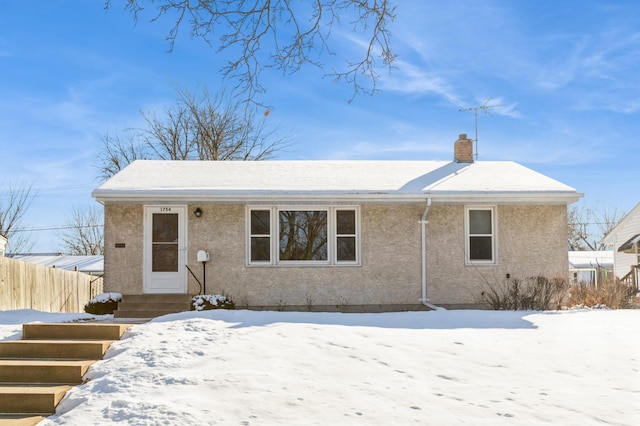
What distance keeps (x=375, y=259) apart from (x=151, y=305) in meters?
5.13

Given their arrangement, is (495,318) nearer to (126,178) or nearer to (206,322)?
(206,322)

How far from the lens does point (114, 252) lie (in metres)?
13.8

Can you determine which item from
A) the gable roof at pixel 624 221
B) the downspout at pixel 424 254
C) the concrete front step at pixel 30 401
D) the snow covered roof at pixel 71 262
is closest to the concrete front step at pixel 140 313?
the downspout at pixel 424 254

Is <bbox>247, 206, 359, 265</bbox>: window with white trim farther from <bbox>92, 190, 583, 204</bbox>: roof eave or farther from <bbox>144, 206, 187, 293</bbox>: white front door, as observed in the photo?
<bbox>144, 206, 187, 293</bbox>: white front door

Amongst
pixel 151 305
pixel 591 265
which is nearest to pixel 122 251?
pixel 151 305

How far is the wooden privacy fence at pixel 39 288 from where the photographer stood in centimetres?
1362

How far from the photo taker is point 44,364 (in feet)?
23.9

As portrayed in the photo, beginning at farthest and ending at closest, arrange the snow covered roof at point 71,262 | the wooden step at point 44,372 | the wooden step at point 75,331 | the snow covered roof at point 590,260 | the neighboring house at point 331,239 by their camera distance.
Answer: the snow covered roof at point 590,260, the snow covered roof at point 71,262, the neighboring house at point 331,239, the wooden step at point 75,331, the wooden step at point 44,372

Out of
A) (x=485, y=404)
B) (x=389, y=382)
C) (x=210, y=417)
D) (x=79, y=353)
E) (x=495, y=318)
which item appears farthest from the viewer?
(x=495, y=318)

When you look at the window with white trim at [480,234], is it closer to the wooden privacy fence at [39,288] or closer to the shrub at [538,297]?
the shrub at [538,297]

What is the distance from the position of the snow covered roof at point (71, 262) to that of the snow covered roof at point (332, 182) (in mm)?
14764

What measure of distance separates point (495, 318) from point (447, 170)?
23.2 feet

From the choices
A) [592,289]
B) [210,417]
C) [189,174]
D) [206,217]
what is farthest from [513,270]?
[210,417]

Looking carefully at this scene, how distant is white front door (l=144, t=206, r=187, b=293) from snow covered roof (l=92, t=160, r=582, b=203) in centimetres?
46
